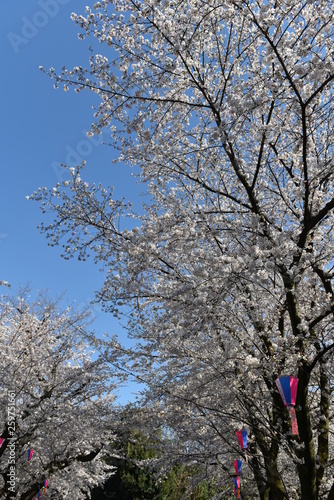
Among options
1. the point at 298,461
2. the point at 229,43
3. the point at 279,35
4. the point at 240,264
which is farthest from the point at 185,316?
the point at 229,43

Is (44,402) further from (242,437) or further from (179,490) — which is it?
(179,490)

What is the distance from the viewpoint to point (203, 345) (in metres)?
5.01

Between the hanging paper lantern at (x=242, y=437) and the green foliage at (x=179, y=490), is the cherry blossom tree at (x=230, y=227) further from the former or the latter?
the green foliage at (x=179, y=490)

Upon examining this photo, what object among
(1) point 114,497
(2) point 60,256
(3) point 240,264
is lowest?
(1) point 114,497

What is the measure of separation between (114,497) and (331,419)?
Answer: 19.2 meters

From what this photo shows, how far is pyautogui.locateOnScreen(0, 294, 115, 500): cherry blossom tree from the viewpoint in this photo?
8086 mm

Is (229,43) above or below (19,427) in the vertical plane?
above

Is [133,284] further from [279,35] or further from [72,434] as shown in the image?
[72,434]

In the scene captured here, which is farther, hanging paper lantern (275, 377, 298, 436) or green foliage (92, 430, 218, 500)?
green foliage (92, 430, 218, 500)

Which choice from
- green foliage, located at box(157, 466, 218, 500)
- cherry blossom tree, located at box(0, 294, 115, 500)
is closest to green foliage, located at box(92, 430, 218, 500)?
green foliage, located at box(157, 466, 218, 500)

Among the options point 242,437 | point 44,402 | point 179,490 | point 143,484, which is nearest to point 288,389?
point 242,437

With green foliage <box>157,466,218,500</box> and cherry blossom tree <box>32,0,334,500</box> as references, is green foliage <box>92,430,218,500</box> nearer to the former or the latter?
green foliage <box>157,466,218,500</box>

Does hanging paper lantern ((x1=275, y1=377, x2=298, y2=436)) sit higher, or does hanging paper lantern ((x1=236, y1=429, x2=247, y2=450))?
hanging paper lantern ((x1=275, y1=377, x2=298, y2=436))

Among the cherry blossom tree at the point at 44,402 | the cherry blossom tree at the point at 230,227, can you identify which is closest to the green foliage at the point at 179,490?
the cherry blossom tree at the point at 44,402
